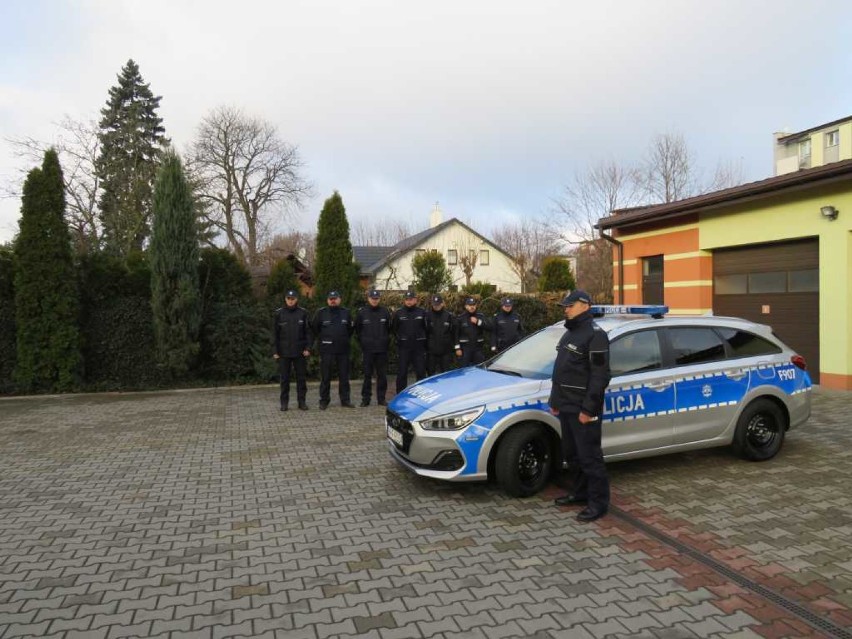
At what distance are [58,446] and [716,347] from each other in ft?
25.6

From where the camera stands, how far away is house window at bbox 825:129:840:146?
47938mm

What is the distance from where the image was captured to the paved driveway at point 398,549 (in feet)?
10.4

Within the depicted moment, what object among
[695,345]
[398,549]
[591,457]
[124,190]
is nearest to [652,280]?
[695,345]

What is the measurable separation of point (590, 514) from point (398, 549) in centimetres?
156

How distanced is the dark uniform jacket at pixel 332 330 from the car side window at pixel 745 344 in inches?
220

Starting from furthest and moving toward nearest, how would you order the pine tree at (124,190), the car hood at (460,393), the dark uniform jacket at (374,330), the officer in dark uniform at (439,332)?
the pine tree at (124,190)
the officer in dark uniform at (439,332)
the dark uniform jacket at (374,330)
the car hood at (460,393)

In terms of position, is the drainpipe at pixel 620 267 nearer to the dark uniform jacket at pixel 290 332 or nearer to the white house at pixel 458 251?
the dark uniform jacket at pixel 290 332

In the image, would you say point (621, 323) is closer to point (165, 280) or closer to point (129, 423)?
point (129, 423)

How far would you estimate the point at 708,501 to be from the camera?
4.92 m

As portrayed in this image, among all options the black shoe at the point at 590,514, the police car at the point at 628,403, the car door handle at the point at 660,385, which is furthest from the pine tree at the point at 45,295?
the car door handle at the point at 660,385

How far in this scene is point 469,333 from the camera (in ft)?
32.4

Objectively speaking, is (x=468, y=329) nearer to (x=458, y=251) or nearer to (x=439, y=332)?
(x=439, y=332)

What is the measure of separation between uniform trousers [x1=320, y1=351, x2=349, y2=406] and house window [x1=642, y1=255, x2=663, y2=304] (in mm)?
8160

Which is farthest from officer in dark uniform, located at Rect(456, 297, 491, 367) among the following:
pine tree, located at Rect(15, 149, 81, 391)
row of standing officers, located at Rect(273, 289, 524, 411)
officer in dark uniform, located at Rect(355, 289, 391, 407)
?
pine tree, located at Rect(15, 149, 81, 391)
